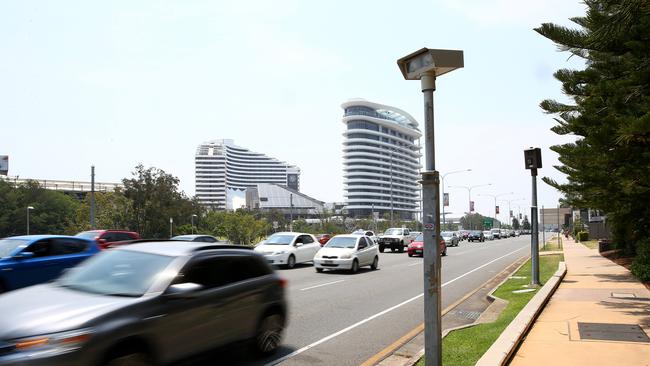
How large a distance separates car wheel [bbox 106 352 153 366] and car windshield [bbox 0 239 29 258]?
23.1 feet

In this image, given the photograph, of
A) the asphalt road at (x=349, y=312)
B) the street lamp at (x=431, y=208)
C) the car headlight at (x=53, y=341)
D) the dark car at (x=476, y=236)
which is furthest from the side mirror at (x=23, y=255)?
the dark car at (x=476, y=236)

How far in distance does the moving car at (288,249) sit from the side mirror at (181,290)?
1485cm

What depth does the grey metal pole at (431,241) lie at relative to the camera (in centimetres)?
517

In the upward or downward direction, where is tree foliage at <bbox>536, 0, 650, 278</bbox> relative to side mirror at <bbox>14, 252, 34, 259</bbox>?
upward

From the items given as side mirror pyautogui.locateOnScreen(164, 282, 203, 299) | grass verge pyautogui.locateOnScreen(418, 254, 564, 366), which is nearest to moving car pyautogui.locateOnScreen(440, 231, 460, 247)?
grass verge pyautogui.locateOnScreen(418, 254, 564, 366)

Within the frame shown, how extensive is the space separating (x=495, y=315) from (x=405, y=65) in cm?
696

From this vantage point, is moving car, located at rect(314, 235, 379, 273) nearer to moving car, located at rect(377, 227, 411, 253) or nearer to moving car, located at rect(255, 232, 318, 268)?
moving car, located at rect(255, 232, 318, 268)

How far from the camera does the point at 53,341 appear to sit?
4344mm

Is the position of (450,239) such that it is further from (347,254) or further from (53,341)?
(53,341)

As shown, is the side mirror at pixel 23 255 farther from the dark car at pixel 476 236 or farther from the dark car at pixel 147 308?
the dark car at pixel 476 236

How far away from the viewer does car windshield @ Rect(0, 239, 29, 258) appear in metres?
10.6

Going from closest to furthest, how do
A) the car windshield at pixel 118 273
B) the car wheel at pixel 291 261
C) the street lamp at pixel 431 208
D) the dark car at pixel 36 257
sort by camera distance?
1. the street lamp at pixel 431 208
2. the car windshield at pixel 118 273
3. the dark car at pixel 36 257
4. the car wheel at pixel 291 261

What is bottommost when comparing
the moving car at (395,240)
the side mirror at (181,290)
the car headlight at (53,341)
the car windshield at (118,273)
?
the moving car at (395,240)

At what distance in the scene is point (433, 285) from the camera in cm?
517
